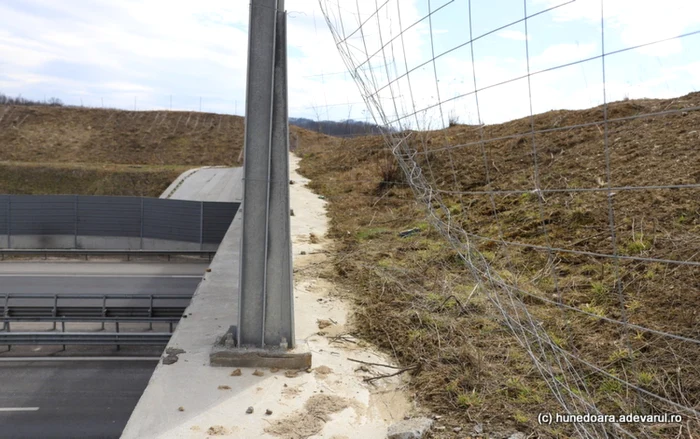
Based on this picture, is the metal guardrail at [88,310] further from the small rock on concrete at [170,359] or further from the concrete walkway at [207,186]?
the concrete walkway at [207,186]

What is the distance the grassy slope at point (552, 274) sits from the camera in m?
3.95

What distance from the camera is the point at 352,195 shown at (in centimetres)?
1373

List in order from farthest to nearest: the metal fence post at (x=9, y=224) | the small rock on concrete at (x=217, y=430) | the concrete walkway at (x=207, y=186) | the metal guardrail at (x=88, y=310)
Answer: the concrete walkway at (x=207, y=186) → the metal fence post at (x=9, y=224) → the metal guardrail at (x=88, y=310) → the small rock on concrete at (x=217, y=430)

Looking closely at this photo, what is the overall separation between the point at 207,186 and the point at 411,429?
28.0 metres

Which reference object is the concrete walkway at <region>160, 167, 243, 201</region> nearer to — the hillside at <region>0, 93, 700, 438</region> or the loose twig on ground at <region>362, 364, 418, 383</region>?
the hillside at <region>0, 93, 700, 438</region>

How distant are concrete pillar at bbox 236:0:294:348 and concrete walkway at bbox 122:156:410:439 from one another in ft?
1.27

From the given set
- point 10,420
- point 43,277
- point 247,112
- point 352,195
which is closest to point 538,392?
point 247,112

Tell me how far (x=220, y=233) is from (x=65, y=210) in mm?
7201

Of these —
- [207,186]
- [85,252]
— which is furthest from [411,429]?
[207,186]

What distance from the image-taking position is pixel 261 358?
485 cm

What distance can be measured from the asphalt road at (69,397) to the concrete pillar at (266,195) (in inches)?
155

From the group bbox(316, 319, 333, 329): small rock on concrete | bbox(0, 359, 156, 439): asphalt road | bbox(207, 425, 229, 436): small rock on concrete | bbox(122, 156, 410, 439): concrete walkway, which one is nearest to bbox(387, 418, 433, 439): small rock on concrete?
bbox(122, 156, 410, 439): concrete walkway

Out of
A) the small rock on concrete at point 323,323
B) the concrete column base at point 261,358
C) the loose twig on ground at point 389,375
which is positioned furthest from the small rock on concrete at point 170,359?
the loose twig on ground at point 389,375

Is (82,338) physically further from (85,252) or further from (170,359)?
(85,252)
